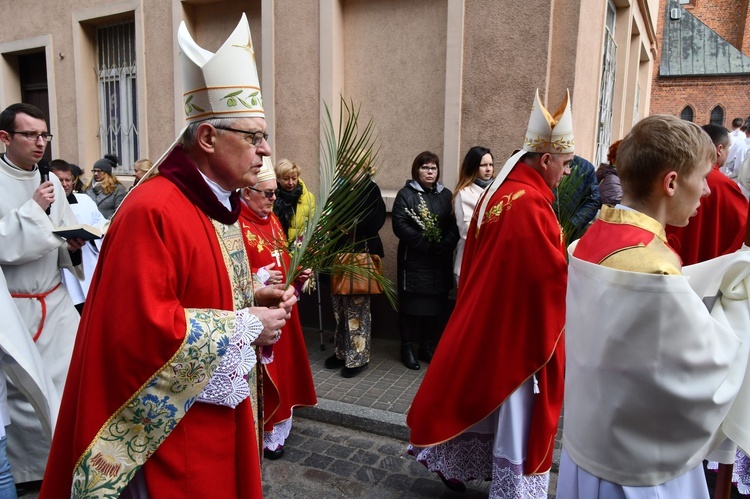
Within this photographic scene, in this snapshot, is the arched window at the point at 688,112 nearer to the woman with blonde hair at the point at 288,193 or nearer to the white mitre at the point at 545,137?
the woman with blonde hair at the point at 288,193

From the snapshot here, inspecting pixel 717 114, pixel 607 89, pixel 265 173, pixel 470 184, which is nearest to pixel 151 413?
pixel 265 173

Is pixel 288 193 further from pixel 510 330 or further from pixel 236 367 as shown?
pixel 236 367

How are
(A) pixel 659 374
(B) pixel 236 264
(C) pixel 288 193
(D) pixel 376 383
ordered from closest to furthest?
1. (A) pixel 659 374
2. (B) pixel 236 264
3. (D) pixel 376 383
4. (C) pixel 288 193

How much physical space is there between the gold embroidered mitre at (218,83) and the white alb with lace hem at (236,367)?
731 mm

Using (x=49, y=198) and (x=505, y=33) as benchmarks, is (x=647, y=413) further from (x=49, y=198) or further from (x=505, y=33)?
(x=505, y=33)

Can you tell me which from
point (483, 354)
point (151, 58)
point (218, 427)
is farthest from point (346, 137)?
point (151, 58)

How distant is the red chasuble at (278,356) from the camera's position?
388cm

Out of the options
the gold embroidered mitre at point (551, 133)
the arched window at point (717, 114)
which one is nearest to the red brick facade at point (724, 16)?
the arched window at point (717, 114)

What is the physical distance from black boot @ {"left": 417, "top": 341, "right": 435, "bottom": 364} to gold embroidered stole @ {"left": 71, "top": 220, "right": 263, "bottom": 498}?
13.3ft

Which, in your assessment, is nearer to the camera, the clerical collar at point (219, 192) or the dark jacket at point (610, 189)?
the clerical collar at point (219, 192)

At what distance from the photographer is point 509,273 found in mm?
3016

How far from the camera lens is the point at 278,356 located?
13.6 feet

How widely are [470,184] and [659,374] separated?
379cm

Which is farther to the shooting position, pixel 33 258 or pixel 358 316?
pixel 358 316
